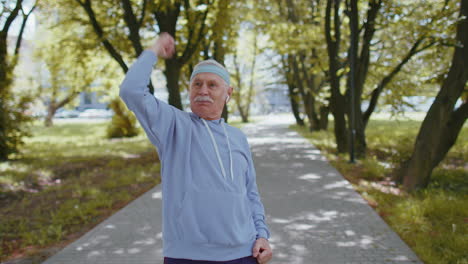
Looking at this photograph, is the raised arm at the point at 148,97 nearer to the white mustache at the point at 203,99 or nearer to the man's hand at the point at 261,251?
the white mustache at the point at 203,99

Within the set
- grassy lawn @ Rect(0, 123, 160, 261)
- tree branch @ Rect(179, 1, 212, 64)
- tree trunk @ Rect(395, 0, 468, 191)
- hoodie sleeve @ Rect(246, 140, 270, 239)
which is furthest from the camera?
tree branch @ Rect(179, 1, 212, 64)

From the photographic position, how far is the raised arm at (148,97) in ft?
5.66

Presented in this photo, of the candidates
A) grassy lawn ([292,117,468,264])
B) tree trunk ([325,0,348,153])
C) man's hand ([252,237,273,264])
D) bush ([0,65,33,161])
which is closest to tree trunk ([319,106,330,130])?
tree trunk ([325,0,348,153])

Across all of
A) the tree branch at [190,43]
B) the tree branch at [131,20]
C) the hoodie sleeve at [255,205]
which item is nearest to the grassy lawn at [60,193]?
the tree branch at [190,43]

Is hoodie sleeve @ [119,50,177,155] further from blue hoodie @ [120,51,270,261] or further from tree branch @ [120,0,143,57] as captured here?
tree branch @ [120,0,143,57]

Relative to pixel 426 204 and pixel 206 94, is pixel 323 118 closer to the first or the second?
pixel 426 204

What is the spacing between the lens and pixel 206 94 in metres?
1.98

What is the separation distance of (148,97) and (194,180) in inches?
17.7

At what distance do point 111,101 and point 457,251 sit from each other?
65.4ft

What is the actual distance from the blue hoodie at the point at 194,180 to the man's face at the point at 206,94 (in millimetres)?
51

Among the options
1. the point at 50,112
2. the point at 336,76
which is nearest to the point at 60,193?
the point at 336,76

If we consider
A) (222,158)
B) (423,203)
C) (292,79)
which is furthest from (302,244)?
(292,79)

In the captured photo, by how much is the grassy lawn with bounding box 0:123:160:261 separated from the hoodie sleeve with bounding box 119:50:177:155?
12.4 feet

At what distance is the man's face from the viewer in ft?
6.53
